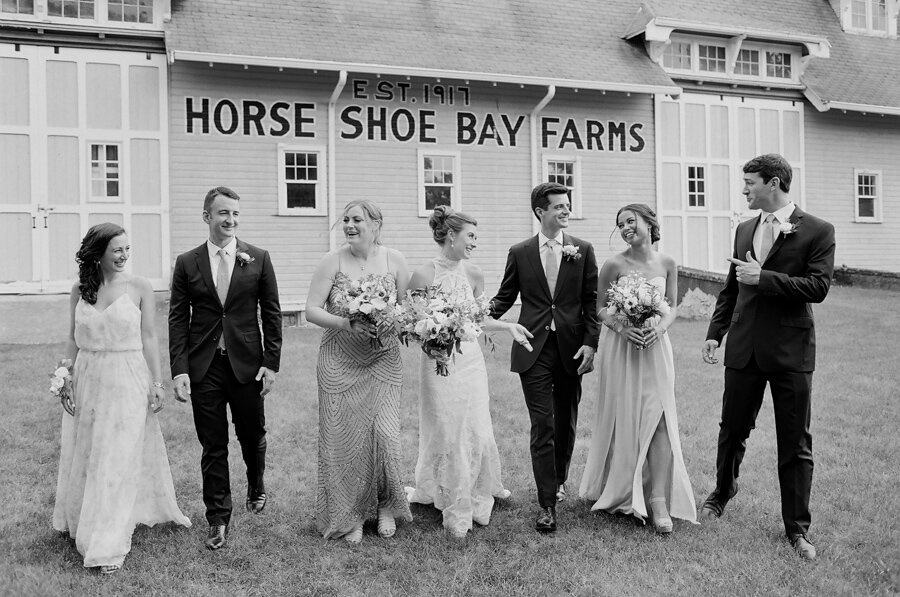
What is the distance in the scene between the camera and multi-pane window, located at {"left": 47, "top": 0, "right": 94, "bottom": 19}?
14.7 m

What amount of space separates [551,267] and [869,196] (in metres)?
19.7

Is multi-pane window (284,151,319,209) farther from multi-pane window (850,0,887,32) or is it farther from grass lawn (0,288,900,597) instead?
multi-pane window (850,0,887,32)

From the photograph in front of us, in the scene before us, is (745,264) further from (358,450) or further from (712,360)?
(358,450)

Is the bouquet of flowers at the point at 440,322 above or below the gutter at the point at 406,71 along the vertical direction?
below

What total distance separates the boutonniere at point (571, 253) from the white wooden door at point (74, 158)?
38.5 feet

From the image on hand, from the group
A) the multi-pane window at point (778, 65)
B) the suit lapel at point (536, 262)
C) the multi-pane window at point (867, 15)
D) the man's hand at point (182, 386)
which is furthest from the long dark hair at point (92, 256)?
the multi-pane window at point (867, 15)

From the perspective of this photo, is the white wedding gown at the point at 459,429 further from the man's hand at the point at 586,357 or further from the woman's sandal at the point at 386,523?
the man's hand at the point at 586,357

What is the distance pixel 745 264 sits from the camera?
16.2 feet

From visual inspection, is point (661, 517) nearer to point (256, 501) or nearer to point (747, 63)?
point (256, 501)

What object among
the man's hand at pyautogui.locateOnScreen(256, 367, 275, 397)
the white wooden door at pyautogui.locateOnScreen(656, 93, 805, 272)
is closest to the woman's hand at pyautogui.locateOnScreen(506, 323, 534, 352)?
the man's hand at pyautogui.locateOnScreen(256, 367, 275, 397)

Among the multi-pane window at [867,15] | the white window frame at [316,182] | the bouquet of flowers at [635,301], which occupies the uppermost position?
the multi-pane window at [867,15]

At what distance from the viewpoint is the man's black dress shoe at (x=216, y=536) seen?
503 cm

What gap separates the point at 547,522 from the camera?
529 cm

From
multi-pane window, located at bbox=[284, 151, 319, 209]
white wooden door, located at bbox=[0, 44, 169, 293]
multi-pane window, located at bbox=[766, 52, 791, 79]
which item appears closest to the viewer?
white wooden door, located at bbox=[0, 44, 169, 293]
